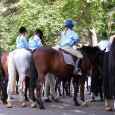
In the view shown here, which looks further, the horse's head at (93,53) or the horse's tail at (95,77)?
the horse's tail at (95,77)

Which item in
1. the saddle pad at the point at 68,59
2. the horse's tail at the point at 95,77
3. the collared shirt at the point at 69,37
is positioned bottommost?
the horse's tail at the point at 95,77

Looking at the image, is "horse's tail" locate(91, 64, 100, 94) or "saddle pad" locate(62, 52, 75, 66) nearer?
"saddle pad" locate(62, 52, 75, 66)

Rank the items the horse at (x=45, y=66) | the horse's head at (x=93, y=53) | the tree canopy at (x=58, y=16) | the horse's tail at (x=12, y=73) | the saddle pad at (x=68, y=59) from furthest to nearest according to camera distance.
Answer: the tree canopy at (x=58, y=16) → the horse's head at (x=93, y=53) → the horse's tail at (x=12, y=73) → the saddle pad at (x=68, y=59) → the horse at (x=45, y=66)

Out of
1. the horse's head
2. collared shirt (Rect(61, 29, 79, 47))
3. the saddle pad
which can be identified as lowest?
the saddle pad

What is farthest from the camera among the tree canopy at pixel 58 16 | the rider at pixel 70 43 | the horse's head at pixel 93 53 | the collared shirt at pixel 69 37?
the tree canopy at pixel 58 16

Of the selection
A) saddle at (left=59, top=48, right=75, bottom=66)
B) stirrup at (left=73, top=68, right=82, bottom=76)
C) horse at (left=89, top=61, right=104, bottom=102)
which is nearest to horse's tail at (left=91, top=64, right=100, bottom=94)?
horse at (left=89, top=61, right=104, bottom=102)

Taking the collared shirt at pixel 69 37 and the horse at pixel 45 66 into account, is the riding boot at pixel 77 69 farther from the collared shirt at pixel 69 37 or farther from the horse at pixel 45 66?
the collared shirt at pixel 69 37

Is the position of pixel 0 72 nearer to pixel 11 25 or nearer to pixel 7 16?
pixel 11 25

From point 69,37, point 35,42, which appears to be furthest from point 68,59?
point 35,42

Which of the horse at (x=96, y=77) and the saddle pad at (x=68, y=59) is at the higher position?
the saddle pad at (x=68, y=59)

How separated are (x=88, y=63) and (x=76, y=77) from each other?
73 centimetres

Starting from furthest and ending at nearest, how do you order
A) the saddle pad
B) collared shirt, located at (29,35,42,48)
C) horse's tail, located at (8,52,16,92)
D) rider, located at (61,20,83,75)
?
collared shirt, located at (29,35,42,48) → rider, located at (61,20,83,75) → horse's tail, located at (8,52,16,92) → the saddle pad

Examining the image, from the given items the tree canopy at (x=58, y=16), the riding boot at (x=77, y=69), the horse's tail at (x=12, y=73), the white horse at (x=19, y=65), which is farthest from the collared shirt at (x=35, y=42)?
the tree canopy at (x=58, y=16)

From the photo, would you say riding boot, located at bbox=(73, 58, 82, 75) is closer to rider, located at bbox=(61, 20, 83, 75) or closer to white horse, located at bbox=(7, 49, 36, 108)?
rider, located at bbox=(61, 20, 83, 75)
